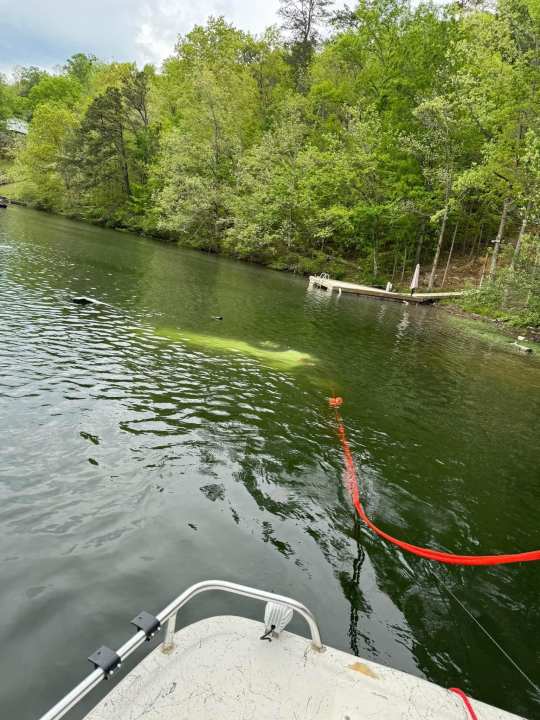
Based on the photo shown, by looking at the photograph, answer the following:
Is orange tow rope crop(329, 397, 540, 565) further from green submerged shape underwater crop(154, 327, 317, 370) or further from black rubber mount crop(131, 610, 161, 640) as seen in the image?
black rubber mount crop(131, 610, 161, 640)

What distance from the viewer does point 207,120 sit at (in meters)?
46.9

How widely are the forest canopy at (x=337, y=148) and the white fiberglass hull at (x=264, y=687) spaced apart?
984 inches

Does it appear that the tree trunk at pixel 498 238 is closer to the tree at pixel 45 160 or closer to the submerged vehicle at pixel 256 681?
the submerged vehicle at pixel 256 681

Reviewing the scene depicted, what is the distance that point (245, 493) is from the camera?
6.56 m

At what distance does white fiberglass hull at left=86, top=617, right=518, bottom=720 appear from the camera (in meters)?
2.71

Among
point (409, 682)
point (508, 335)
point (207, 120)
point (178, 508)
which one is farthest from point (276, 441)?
point (207, 120)

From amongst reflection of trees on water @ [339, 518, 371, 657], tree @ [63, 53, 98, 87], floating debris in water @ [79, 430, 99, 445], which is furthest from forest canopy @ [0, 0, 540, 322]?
tree @ [63, 53, 98, 87]

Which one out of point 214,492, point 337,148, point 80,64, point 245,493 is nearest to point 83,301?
point 214,492

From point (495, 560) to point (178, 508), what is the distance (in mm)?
3894

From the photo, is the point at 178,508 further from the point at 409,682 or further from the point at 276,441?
the point at 409,682

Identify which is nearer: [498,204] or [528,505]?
[528,505]

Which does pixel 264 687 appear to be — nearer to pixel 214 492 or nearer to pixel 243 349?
pixel 214 492

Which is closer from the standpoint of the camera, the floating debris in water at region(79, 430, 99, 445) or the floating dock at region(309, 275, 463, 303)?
the floating debris in water at region(79, 430, 99, 445)

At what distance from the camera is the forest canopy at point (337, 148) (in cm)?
2848
